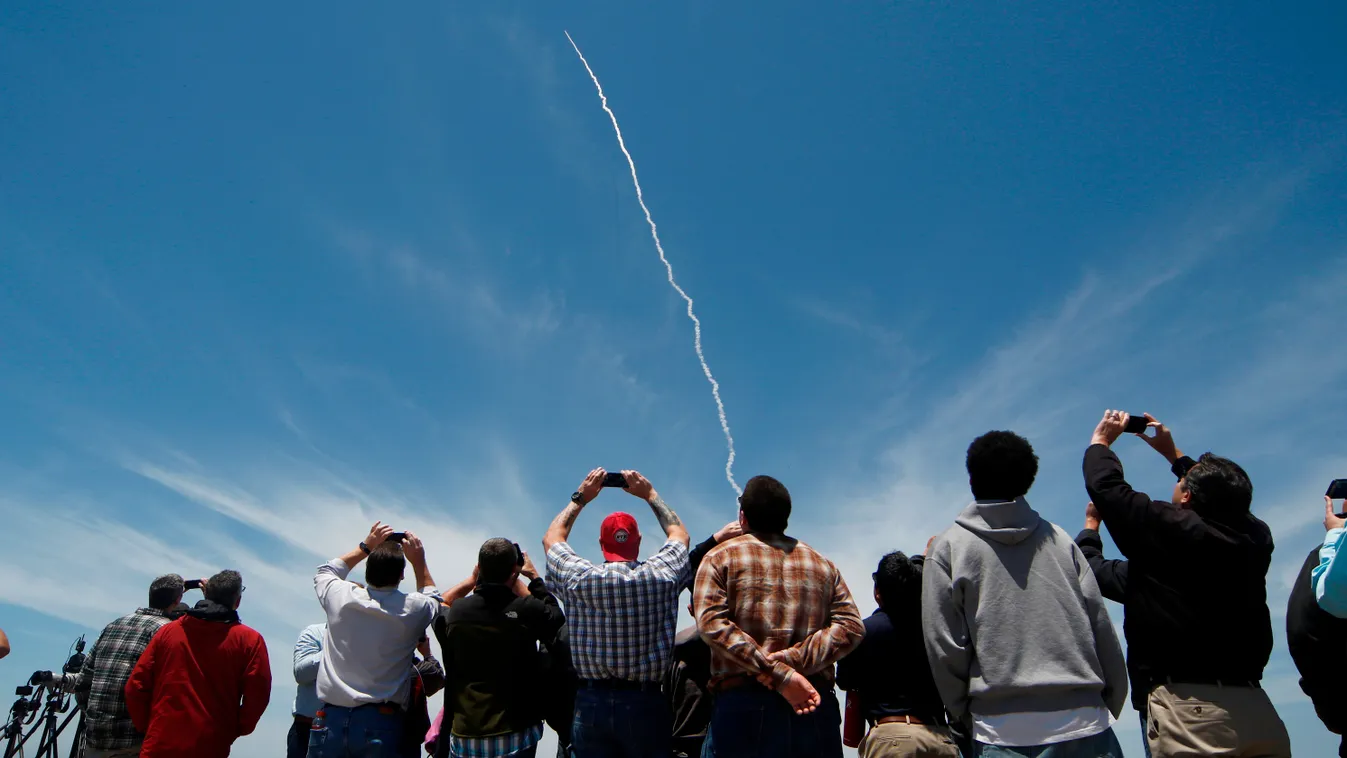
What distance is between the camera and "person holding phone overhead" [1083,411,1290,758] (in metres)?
4.77

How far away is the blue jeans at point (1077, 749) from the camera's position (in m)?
4.41

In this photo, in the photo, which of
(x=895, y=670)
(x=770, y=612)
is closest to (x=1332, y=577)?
(x=895, y=670)

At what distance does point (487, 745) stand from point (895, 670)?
2.96 m

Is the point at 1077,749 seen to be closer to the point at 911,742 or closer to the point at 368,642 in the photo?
the point at 911,742

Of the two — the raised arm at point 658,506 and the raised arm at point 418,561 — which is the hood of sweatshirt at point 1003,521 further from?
the raised arm at point 418,561

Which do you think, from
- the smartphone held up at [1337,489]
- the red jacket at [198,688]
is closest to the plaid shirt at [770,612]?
the smartphone held up at [1337,489]

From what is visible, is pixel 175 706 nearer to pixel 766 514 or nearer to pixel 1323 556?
pixel 766 514

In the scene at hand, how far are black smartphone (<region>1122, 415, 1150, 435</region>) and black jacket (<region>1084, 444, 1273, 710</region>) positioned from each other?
0.88m

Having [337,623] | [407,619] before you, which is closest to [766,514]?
[407,619]

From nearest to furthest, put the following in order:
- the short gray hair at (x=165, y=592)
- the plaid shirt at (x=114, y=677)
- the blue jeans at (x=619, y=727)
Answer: the blue jeans at (x=619, y=727), the plaid shirt at (x=114, y=677), the short gray hair at (x=165, y=592)

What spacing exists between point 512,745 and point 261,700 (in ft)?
9.59

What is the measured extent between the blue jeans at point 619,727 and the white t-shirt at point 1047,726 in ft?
7.07

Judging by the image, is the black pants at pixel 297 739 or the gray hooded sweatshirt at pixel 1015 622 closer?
the gray hooded sweatshirt at pixel 1015 622

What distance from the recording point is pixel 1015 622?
466 centimetres
